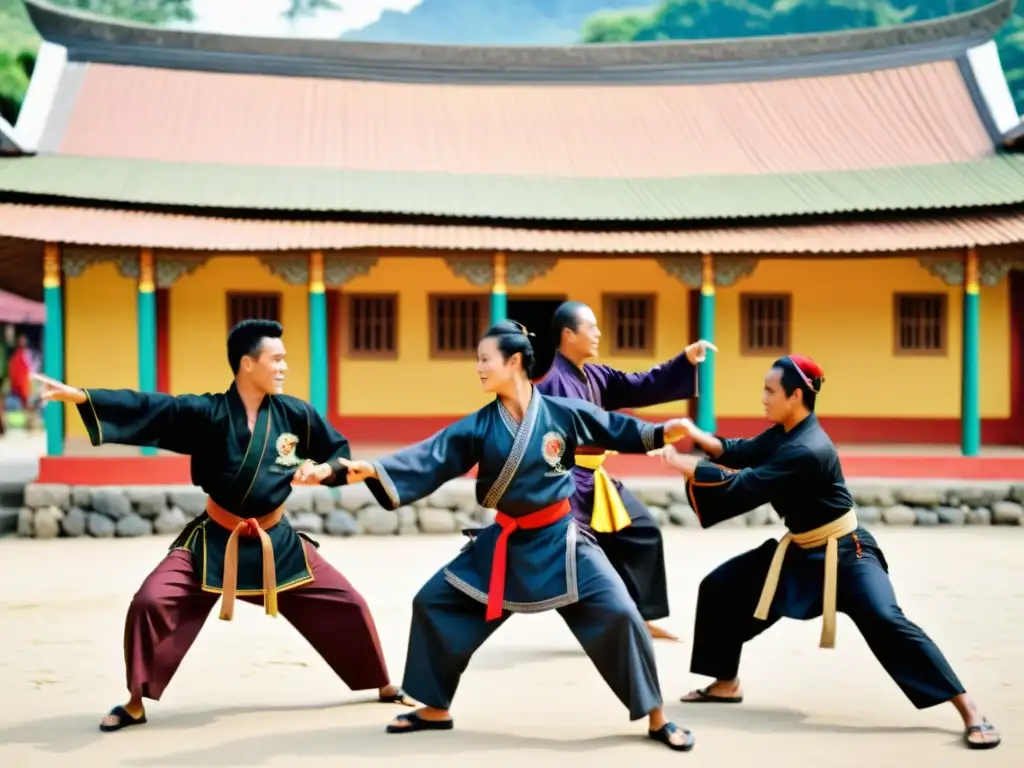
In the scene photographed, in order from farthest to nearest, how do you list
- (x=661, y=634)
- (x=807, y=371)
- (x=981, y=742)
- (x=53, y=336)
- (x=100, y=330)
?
1. (x=100, y=330)
2. (x=53, y=336)
3. (x=661, y=634)
4. (x=807, y=371)
5. (x=981, y=742)

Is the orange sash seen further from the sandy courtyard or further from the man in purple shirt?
the man in purple shirt

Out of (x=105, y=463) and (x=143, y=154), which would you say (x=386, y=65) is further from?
(x=105, y=463)

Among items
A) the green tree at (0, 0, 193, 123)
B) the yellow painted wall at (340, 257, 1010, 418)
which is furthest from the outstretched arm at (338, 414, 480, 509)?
the green tree at (0, 0, 193, 123)

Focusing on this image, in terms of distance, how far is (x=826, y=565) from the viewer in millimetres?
4781

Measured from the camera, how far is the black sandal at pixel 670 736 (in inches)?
171

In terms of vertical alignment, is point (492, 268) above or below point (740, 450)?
above

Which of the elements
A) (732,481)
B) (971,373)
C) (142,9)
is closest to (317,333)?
(971,373)

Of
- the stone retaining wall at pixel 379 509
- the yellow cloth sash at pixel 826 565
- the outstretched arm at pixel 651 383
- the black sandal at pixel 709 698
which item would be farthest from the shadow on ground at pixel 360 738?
the stone retaining wall at pixel 379 509

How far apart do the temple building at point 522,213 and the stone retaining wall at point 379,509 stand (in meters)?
0.70

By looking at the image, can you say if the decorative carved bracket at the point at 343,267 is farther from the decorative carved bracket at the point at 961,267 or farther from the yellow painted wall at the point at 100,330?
→ the decorative carved bracket at the point at 961,267

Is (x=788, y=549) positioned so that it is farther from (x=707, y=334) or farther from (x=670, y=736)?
(x=707, y=334)

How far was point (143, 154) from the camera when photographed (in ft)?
45.8

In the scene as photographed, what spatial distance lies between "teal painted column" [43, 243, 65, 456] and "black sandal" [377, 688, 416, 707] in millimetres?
7353

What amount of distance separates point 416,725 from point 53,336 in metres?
8.33
